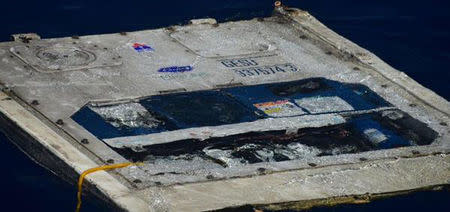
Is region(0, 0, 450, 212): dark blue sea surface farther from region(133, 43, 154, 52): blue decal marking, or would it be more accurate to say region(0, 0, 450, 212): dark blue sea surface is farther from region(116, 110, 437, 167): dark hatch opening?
region(116, 110, 437, 167): dark hatch opening

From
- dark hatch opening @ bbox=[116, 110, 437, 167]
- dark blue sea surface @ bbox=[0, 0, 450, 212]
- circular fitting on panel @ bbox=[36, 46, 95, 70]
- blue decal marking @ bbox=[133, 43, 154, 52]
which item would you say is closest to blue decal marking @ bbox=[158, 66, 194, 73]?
blue decal marking @ bbox=[133, 43, 154, 52]

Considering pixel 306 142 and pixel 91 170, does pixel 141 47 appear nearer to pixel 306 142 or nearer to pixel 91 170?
pixel 306 142

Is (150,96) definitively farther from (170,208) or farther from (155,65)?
(170,208)

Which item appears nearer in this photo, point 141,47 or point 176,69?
point 176,69

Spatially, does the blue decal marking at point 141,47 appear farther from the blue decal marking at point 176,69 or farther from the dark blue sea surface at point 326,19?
the dark blue sea surface at point 326,19

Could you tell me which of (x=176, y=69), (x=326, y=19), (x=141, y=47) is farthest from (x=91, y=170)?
(x=326, y=19)
